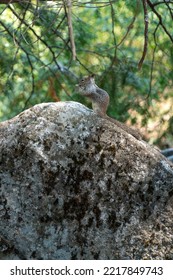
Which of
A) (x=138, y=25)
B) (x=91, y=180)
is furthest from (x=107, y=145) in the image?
(x=138, y=25)

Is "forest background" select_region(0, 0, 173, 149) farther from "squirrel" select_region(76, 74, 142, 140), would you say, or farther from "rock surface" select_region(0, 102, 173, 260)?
"rock surface" select_region(0, 102, 173, 260)

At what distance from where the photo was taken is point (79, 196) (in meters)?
3.17

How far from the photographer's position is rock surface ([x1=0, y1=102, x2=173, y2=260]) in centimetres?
312

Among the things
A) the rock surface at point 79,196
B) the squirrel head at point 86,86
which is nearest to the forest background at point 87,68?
the squirrel head at point 86,86

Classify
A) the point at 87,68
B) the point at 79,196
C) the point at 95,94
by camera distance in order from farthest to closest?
the point at 87,68 < the point at 95,94 < the point at 79,196

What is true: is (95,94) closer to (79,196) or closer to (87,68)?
(79,196)

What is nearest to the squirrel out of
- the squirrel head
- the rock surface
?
the squirrel head

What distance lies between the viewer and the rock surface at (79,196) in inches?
123

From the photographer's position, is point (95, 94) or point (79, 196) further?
point (95, 94)

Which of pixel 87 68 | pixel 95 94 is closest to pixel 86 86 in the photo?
pixel 95 94
